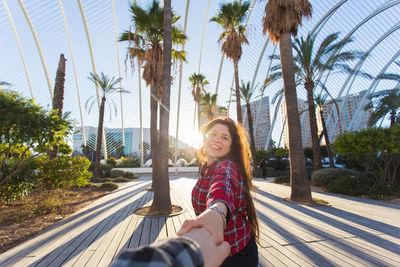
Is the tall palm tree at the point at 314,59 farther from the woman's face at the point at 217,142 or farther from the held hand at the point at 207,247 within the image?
the held hand at the point at 207,247

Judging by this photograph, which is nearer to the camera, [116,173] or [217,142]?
[217,142]

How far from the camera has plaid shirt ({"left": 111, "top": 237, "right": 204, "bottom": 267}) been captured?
1.50ft

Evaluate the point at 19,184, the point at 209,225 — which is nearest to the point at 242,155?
the point at 209,225

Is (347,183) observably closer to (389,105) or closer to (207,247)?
(207,247)

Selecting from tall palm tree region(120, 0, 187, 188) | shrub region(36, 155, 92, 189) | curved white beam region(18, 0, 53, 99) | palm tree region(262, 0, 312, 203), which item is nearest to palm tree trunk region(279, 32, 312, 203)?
palm tree region(262, 0, 312, 203)

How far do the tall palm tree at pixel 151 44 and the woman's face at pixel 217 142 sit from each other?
26.5 ft

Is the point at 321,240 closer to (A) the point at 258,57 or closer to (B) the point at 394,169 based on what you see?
(B) the point at 394,169

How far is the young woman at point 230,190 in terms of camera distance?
1.12m

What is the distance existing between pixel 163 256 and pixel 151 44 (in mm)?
11656

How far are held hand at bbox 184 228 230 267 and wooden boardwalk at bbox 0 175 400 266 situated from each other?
3074 mm

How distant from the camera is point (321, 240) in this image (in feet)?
13.6

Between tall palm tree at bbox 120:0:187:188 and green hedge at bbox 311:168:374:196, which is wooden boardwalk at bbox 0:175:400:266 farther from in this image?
tall palm tree at bbox 120:0:187:188

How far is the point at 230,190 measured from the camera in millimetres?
1180

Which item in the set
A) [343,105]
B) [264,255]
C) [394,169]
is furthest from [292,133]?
[343,105]
